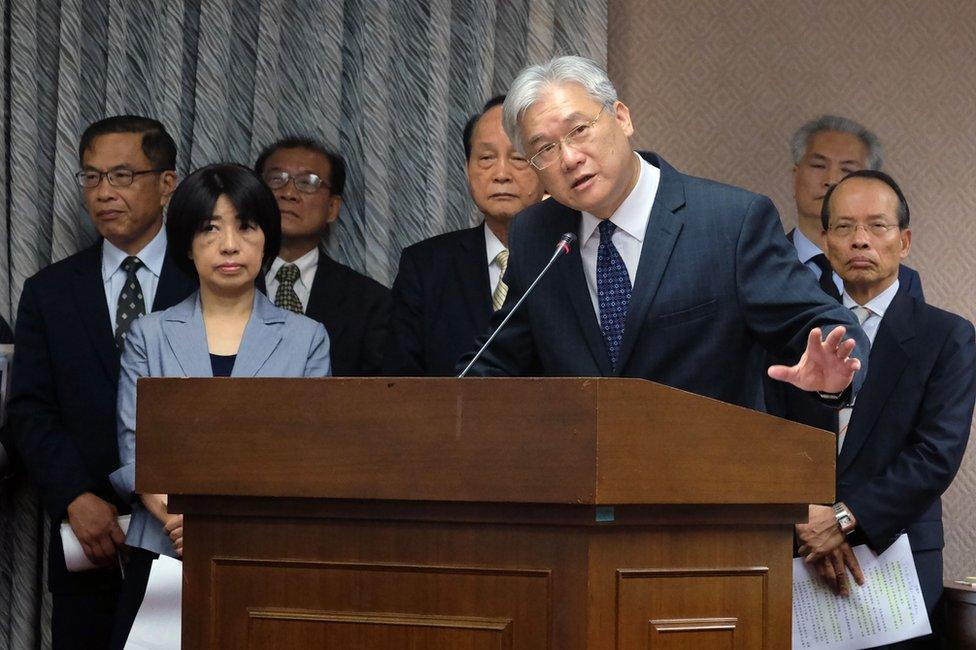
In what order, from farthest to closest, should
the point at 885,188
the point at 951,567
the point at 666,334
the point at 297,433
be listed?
1. the point at 951,567
2. the point at 885,188
3. the point at 666,334
4. the point at 297,433

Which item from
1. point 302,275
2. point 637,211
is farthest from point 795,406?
point 302,275

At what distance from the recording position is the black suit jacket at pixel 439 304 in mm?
3025

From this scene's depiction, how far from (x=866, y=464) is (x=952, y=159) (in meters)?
1.30

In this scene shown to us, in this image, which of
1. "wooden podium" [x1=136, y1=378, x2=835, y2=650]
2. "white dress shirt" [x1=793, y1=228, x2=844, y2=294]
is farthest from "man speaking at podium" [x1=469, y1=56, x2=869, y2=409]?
"white dress shirt" [x1=793, y1=228, x2=844, y2=294]

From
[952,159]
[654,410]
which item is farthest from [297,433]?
[952,159]

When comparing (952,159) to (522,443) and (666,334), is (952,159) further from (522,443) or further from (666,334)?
(522,443)

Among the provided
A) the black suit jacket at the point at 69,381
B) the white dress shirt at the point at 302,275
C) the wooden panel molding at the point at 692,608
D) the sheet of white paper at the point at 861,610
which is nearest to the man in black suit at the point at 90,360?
the black suit jacket at the point at 69,381

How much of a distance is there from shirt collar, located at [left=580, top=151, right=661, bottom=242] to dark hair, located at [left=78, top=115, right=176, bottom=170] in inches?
63.4

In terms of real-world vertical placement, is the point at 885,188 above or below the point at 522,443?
above

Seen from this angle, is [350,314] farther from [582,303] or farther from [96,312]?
[582,303]

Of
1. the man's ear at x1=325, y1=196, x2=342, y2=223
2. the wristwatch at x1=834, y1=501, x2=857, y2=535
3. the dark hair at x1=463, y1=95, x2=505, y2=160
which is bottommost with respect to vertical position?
the wristwatch at x1=834, y1=501, x2=857, y2=535

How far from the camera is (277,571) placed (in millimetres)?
1619

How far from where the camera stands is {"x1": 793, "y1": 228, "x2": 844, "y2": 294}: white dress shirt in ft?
10.7

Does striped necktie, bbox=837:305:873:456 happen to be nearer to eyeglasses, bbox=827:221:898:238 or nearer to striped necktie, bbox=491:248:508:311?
eyeglasses, bbox=827:221:898:238
